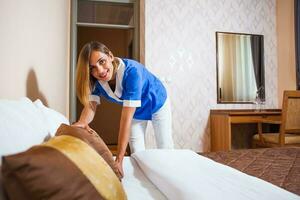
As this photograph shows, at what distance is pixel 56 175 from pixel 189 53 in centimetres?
304

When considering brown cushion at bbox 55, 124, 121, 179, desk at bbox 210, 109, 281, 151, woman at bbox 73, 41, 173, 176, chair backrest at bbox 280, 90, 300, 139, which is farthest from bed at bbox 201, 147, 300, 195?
desk at bbox 210, 109, 281, 151

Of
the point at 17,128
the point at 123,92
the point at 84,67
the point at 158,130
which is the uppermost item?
the point at 84,67

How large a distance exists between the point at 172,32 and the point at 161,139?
1.88 meters

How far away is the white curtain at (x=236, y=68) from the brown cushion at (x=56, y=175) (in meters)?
3.04

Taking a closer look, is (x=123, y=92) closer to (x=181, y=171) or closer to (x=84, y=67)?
(x=84, y=67)

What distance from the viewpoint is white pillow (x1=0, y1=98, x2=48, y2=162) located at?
2.02 feet

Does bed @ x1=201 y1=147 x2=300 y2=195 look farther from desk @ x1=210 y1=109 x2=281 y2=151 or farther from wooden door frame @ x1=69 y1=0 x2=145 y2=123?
wooden door frame @ x1=69 y1=0 x2=145 y2=123

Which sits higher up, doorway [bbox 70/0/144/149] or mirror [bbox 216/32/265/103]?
doorway [bbox 70/0/144/149]

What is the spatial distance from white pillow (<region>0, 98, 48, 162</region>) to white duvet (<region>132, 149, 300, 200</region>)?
46cm

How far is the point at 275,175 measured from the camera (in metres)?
1.10

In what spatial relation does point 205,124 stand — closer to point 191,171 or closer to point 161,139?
point 161,139

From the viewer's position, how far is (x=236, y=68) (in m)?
3.53

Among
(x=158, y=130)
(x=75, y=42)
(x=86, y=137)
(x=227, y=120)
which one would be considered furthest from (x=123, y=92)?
(x=75, y=42)

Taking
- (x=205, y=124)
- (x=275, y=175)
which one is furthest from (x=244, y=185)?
(x=205, y=124)
